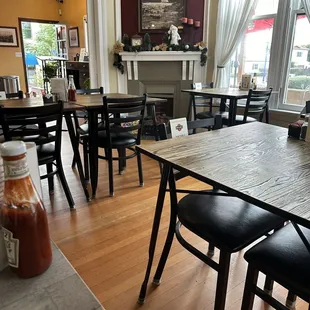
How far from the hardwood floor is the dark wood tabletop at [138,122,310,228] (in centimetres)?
77

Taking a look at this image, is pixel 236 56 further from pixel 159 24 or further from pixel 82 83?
pixel 82 83

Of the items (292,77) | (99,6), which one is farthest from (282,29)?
(99,6)

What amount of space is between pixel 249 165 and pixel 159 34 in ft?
13.5

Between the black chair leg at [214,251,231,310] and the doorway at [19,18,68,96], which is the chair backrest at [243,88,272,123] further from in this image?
the doorway at [19,18,68,96]

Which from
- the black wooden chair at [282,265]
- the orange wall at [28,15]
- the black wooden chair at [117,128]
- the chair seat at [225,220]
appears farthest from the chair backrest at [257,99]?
the orange wall at [28,15]

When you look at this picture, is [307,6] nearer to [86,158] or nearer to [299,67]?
[299,67]

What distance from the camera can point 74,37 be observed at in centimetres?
736

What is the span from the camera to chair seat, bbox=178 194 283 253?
3.60ft

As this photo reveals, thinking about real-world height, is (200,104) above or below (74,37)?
below

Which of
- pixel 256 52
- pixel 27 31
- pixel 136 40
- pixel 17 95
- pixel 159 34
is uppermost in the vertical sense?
pixel 27 31

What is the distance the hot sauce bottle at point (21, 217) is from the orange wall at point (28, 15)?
733cm

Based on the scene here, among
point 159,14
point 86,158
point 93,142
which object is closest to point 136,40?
point 159,14

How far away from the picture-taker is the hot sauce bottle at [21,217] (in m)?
0.45

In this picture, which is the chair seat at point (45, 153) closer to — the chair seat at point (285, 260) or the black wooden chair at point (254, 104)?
the chair seat at point (285, 260)
